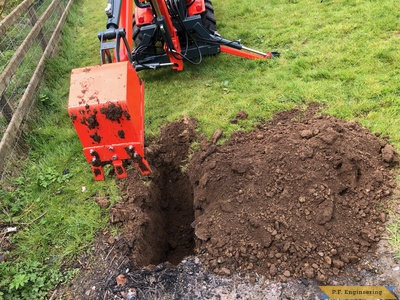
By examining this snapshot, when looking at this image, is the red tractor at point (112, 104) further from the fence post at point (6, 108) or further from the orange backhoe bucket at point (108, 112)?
the fence post at point (6, 108)

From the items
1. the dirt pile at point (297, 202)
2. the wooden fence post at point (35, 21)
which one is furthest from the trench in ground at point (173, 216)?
the wooden fence post at point (35, 21)

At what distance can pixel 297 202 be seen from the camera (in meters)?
3.05

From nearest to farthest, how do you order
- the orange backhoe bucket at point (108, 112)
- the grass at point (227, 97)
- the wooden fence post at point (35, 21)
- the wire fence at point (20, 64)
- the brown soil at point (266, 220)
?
the orange backhoe bucket at point (108, 112) → the brown soil at point (266, 220) → the grass at point (227, 97) → the wire fence at point (20, 64) → the wooden fence post at point (35, 21)

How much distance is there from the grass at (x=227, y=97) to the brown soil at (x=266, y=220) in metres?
0.31

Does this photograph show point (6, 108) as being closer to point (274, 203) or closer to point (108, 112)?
point (108, 112)

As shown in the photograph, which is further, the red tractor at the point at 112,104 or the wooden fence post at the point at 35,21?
the wooden fence post at the point at 35,21

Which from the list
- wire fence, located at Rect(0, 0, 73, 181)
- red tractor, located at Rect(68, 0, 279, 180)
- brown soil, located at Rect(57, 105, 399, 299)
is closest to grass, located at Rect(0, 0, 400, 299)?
wire fence, located at Rect(0, 0, 73, 181)

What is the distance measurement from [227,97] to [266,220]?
228 centimetres

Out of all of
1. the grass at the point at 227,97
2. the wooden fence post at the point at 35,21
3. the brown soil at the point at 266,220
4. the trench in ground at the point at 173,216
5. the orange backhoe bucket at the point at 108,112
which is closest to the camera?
the orange backhoe bucket at the point at 108,112

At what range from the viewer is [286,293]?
268cm

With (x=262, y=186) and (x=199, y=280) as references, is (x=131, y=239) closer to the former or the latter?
(x=199, y=280)

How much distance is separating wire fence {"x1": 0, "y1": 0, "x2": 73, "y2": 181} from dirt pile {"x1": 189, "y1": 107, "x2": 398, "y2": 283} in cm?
259

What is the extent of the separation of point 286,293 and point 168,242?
1568 mm

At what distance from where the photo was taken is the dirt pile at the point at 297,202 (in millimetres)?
2842
